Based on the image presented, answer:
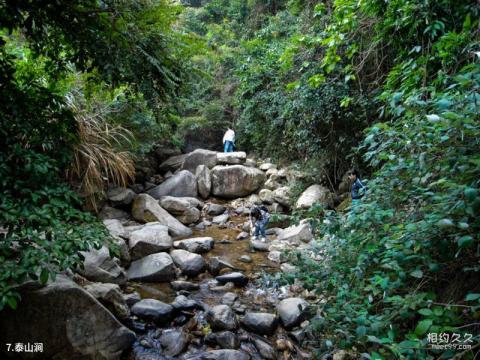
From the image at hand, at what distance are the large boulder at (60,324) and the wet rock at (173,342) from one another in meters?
0.53

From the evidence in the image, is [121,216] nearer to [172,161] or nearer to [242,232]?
[242,232]

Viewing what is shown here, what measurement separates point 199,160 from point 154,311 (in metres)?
7.19

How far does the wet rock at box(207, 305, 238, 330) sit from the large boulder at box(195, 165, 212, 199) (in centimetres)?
575

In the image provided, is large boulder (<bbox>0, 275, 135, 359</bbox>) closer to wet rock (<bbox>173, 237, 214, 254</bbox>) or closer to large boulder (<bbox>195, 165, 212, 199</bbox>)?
wet rock (<bbox>173, 237, 214, 254</bbox>)

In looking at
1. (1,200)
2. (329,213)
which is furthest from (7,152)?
(329,213)

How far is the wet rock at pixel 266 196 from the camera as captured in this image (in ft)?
27.6

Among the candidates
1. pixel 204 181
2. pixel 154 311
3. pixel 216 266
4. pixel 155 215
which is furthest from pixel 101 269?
pixel 204 181

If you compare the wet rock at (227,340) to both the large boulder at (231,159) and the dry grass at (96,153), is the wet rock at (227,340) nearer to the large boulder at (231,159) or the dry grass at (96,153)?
the dry grass at (96,153)

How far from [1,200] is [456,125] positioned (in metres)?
2.44

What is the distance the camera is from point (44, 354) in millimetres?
2541

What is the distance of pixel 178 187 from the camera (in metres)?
8.65

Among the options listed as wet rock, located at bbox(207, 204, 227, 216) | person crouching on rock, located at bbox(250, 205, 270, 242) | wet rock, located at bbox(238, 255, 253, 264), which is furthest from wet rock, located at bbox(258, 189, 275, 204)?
wet rock, located at bbox(238, 255, 253, 264)

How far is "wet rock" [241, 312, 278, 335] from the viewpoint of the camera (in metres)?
3.46

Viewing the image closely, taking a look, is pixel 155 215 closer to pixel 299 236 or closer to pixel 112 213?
pixel 112 213
